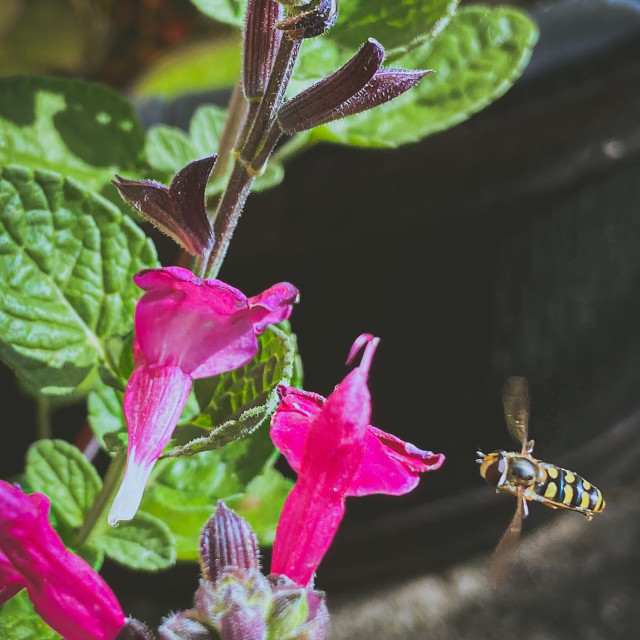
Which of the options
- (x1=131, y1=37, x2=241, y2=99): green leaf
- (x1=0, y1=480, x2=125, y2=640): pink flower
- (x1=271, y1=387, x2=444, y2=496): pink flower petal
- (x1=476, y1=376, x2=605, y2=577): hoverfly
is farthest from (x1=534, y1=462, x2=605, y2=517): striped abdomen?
(x1=131, y1=37, x2=241, y2=99): green leaf

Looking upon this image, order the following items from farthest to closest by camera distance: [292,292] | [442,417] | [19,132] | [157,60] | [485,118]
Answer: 1. [157,60]
2. [442,417]
3. [485,118]
4. [19,132]
5. [292,292]

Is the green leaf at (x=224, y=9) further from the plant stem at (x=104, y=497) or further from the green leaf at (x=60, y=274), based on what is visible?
the plant stem at (x=104, y=497)

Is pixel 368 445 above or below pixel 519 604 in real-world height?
above

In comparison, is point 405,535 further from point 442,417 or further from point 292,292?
point 292,292

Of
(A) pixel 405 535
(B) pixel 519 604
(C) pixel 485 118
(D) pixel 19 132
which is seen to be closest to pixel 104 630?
(D) pixel 19 132

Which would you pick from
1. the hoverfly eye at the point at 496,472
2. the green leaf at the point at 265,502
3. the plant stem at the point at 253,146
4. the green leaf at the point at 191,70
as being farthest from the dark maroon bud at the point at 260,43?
the green leaf at the point at 191,70

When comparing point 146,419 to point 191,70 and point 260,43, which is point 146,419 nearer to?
point 260,43

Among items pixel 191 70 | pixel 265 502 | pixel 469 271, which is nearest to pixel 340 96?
pixel 265 502
